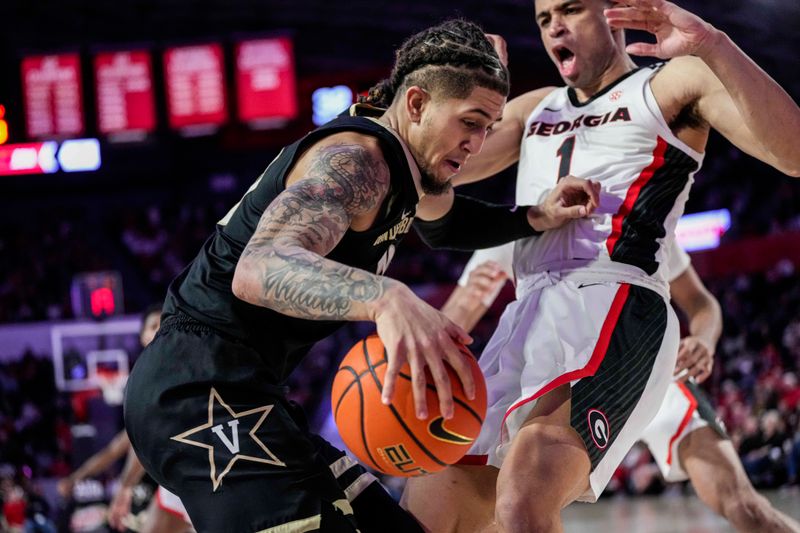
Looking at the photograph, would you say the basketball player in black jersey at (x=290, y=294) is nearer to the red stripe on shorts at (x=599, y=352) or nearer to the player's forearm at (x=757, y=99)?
the red stripe on shorts at (x=599, y=352)

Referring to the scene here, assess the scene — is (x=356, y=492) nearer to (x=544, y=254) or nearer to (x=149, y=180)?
(x=544, y=254)

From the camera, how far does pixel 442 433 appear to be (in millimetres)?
2455

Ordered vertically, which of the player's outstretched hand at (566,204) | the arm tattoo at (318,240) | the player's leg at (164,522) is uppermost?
the arm tattoo at (318,240)

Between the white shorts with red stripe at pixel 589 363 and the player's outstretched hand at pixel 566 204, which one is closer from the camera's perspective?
the white shorts with red stripe at pixel 589 363

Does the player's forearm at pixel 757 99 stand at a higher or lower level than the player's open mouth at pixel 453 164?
higher

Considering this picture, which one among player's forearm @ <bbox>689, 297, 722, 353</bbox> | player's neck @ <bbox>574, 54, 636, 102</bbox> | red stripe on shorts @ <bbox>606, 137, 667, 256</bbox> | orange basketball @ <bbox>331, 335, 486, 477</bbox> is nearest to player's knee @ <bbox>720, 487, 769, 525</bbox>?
player's forearm @ <bbox>689, 297, 722, 353</bbox>

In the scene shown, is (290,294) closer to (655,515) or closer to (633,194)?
(633,194)

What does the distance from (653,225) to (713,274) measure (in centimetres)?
1464

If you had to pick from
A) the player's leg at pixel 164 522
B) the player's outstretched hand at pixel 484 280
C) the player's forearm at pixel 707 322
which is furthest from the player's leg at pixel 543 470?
the player's leg at pixel 164 522

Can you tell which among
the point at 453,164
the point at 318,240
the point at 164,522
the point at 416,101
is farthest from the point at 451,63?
the point at 164,522

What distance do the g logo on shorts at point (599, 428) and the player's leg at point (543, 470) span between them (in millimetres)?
77

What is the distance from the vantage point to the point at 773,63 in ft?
61.4

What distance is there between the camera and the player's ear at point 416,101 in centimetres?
289

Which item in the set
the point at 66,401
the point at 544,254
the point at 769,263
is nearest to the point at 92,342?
the point at 66,401
